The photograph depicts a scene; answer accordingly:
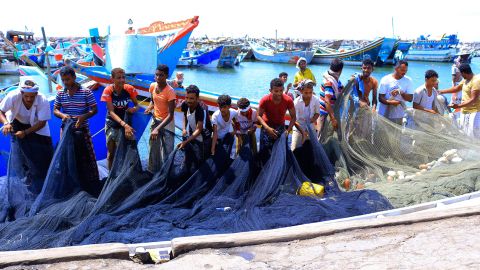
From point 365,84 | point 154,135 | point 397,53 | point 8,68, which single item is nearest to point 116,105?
point 154,135

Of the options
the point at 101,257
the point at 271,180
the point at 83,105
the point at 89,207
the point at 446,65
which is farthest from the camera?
the point at 446,65

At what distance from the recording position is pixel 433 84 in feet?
20.2

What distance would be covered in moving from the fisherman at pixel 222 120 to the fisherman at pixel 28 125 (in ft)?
6.00

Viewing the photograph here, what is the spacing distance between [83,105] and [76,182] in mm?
864

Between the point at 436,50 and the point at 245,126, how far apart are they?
165 feet

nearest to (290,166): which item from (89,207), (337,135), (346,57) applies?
(337,135)

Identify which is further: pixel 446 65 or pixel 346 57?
pixel 446 65

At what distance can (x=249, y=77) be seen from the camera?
3712 cm

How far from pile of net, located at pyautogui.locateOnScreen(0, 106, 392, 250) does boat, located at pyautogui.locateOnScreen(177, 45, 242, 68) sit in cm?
3784

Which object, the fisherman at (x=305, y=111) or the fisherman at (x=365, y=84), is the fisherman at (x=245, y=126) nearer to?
→ the fisherman at (x=305, y=111)

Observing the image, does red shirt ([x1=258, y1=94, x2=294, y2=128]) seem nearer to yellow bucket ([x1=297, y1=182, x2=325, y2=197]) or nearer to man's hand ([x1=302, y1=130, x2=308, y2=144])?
man's hand ([x1=302, y1=130, x2=308, y2=144])

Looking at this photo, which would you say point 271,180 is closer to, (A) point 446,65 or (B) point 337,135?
(B) point 337,135

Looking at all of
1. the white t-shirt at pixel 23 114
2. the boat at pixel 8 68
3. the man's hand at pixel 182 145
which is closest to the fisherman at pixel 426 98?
the man's hand at pixel 182 145

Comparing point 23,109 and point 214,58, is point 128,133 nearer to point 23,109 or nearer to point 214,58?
point 23,109
